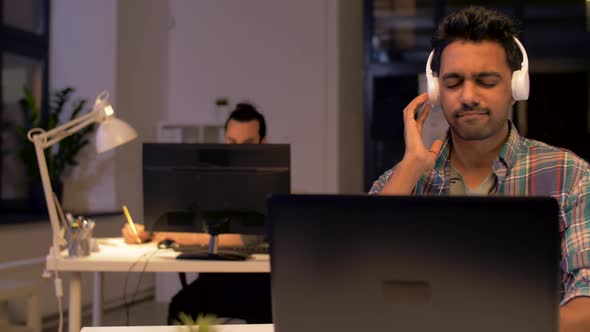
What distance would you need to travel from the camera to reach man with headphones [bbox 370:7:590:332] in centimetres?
137

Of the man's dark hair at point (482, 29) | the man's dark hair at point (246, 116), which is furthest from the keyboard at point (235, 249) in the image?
the man's dark hair at point (482, 29)

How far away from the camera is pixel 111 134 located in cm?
298

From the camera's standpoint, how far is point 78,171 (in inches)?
→ 217

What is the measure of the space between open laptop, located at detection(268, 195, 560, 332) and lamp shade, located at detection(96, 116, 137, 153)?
2205 millimetres

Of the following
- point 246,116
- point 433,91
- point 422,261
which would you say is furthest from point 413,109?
point 246,116

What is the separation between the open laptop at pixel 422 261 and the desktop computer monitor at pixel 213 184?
1.82 meters

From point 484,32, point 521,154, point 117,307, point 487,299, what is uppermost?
point 484,32

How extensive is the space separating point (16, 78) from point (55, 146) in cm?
58

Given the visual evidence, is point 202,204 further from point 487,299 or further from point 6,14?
point 6,14

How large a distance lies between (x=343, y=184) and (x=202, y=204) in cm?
335

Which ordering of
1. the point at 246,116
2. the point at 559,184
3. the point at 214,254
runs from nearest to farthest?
the point at 559,184, the point at 214,254, the point at 246,116

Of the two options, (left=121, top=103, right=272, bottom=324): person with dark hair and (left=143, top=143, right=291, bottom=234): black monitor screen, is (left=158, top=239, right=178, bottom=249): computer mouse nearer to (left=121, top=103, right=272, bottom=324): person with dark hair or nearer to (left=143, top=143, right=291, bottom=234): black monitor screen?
(left=121, top=103, right=272, bottom=324): person with dark hair

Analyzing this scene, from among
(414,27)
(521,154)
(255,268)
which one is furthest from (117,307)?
(521,154)

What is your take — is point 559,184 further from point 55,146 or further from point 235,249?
point 55,146
